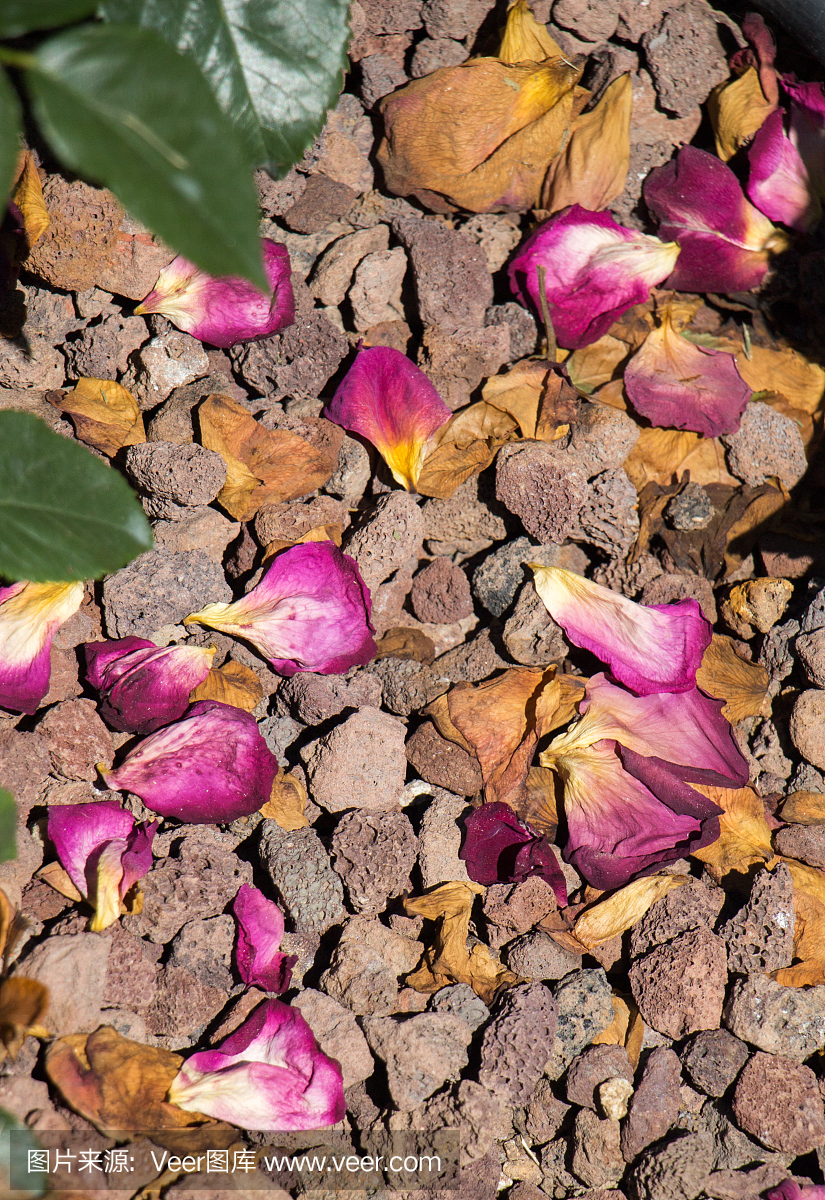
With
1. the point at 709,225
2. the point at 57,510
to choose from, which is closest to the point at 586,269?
the point at 709,225

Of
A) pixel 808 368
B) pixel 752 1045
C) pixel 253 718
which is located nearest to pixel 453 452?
pixel 253 718

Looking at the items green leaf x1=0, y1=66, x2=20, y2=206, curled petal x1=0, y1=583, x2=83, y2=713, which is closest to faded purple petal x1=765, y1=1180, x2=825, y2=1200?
curled petal x1=0, y1=583, x2=83, y2=713

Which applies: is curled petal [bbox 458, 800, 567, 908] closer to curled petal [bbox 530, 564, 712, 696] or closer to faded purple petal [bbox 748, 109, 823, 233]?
curled petal [bbox 530, 564, 712, 696]

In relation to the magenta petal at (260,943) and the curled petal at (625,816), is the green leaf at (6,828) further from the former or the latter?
the curled petal at (625,816)

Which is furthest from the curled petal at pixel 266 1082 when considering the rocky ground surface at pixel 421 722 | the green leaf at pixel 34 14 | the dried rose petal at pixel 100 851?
the green leaf at pixel 34 14

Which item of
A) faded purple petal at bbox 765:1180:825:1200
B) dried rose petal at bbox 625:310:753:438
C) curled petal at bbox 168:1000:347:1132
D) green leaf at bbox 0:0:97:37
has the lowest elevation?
faded purple petal at bbox 765:1180:825:1200

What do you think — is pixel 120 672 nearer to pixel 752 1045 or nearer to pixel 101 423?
pixel 101 423

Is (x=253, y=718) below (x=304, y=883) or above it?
above

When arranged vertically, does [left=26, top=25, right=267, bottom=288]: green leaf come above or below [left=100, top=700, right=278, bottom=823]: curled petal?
above
